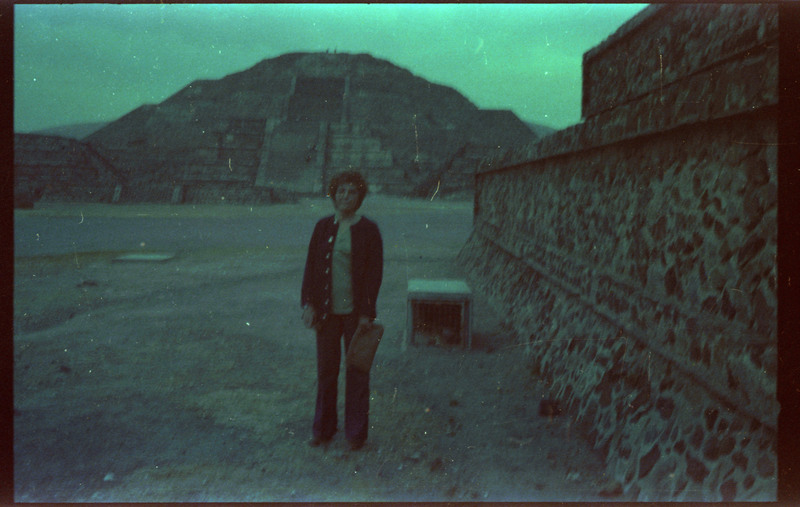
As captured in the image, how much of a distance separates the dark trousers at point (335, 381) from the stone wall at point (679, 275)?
1.33 meters

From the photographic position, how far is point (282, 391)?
439 centimetres

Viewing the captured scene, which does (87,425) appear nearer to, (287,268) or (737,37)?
(737,37)

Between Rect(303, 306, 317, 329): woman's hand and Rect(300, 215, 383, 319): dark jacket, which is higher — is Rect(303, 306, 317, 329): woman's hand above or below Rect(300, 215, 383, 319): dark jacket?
below

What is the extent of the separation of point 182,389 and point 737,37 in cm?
410

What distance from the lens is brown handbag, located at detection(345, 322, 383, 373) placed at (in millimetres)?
3219

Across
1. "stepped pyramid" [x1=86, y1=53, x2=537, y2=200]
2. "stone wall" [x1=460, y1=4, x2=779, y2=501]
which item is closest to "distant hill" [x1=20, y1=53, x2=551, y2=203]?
"stepped pyramid" [x1=86, y1=53, x2=537, y2=200]

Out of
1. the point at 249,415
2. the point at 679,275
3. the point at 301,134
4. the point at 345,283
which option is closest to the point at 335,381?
the point at 345,283

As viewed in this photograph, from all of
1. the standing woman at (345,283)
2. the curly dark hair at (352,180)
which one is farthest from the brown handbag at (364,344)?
the curly dark hair at (352,180)

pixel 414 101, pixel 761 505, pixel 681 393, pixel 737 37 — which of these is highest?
pixel 414 101

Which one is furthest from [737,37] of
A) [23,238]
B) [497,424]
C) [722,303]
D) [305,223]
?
[305,223]

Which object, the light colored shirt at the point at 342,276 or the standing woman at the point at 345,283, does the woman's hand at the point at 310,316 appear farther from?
the light colored shirt at the point at 342,276

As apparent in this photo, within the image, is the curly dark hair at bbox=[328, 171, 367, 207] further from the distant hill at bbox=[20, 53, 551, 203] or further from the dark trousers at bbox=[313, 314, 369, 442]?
the distant hill at bbox=[20, 53, 551, 203]

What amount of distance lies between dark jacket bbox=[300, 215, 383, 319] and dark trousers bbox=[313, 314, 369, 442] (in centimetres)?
11

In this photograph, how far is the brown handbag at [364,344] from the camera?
322cm
